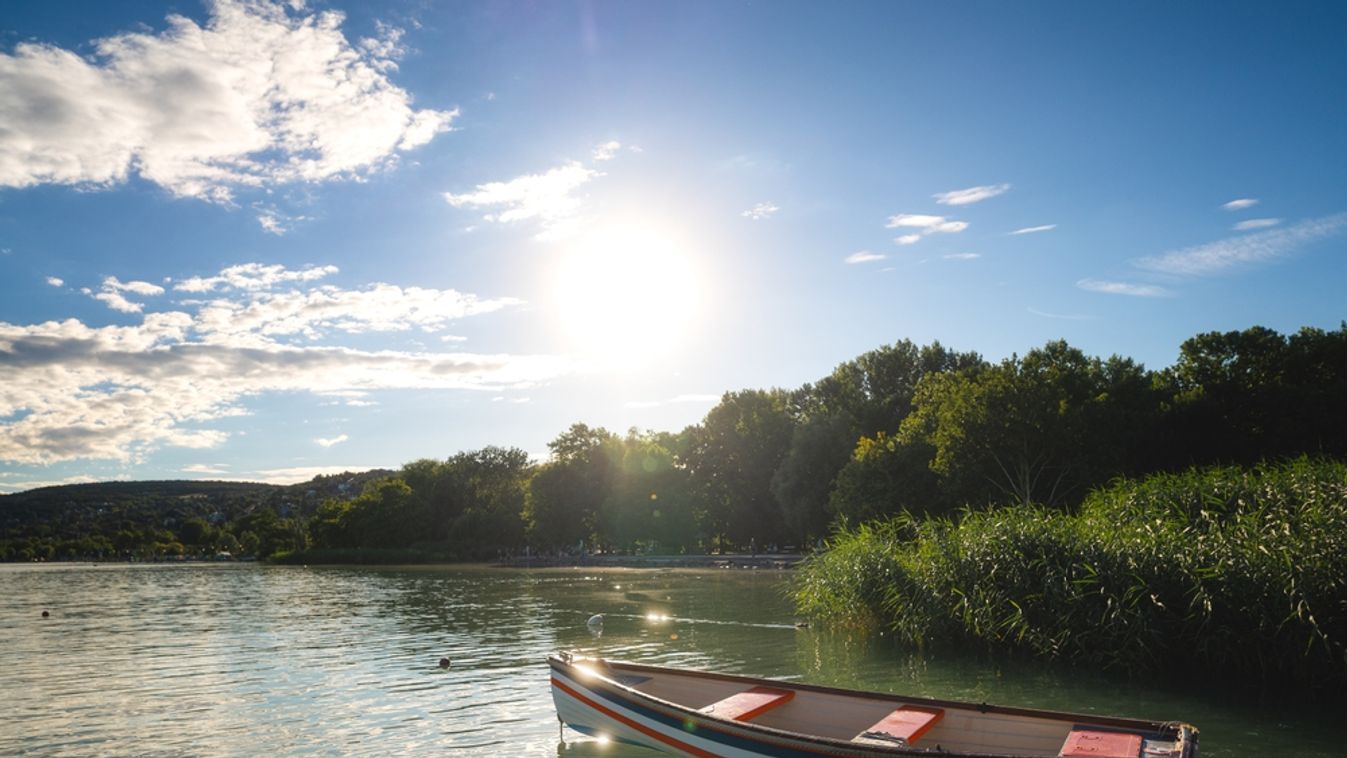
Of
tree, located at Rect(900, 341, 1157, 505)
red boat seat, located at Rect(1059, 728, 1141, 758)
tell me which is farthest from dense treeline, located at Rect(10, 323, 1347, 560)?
red boat seat, located at Rect(1059, 728, 1141, 758)

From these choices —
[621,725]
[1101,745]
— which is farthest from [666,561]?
[1101,745]

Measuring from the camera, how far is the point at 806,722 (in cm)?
1438

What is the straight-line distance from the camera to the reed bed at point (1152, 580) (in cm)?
1825

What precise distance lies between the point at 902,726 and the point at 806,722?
214 centimetres

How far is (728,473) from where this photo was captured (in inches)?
4171

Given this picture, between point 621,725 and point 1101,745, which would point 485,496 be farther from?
point 1101,745

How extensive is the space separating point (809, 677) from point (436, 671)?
1074 cm

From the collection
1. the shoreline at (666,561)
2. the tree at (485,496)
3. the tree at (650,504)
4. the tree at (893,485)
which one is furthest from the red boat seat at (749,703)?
the tree at (485,496)

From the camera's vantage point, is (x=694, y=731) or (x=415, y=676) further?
(x=415, y=676)

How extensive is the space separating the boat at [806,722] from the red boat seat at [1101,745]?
0.01 metres

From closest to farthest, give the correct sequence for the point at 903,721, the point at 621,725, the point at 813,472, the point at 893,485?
the point at 903,721 → the point at 621,725 → the point at 893,485 → the point at 813,472

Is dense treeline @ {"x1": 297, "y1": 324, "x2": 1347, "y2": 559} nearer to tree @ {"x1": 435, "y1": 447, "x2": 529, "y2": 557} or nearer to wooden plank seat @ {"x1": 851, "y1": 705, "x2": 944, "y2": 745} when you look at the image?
tree @ {"x1": 435, "y1": 447, "x2": 529, "y2": 557}

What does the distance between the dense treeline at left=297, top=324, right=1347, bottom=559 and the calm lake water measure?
22687 millimetres

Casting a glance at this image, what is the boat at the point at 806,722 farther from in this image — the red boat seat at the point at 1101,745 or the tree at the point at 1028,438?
the tree at the point at 1028,438
